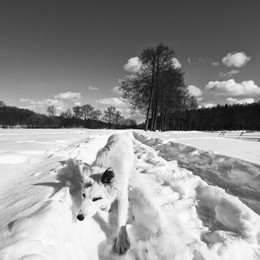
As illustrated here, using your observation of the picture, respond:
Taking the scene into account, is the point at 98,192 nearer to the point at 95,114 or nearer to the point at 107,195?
the point at 107,195

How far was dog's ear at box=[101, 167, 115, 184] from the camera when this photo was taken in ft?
9.54

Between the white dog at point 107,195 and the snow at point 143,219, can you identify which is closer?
the snow at point 143,219

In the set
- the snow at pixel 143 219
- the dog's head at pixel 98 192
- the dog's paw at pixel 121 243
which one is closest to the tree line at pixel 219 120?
the snow at pixel 143 219

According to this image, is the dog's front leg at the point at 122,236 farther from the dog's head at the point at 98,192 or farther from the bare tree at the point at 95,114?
the bare tree at the point at 95,114

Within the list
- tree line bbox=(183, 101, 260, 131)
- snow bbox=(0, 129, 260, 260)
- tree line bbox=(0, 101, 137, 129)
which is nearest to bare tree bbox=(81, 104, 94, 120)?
tree line bbox=(0, 101, 137, 129)

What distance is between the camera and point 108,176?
2.93 meters

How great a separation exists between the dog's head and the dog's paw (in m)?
0.54

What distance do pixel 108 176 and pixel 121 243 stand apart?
3.14ft

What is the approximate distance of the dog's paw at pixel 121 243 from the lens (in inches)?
90.0

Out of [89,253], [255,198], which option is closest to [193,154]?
[255,198]

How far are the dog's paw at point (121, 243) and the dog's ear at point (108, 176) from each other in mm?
782

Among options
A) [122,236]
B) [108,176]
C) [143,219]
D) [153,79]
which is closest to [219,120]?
[153,79]

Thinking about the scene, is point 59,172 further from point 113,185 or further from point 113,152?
point 113,185

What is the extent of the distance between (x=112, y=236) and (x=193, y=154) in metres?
5.04
